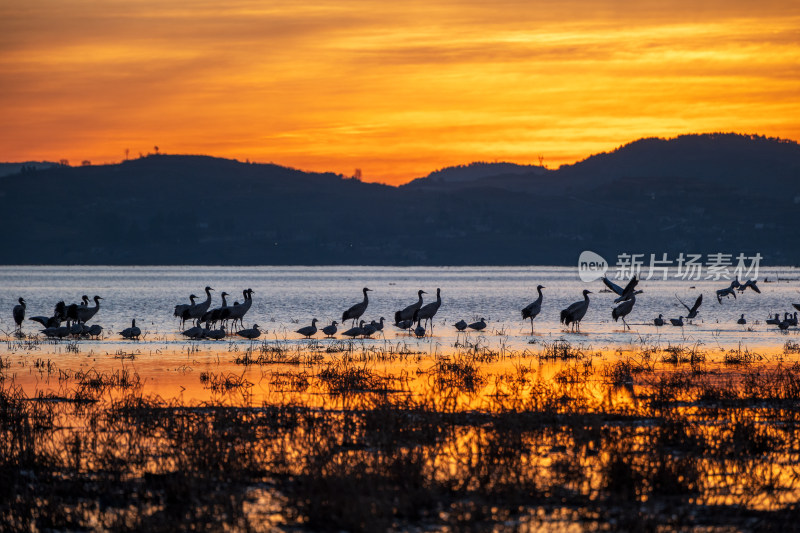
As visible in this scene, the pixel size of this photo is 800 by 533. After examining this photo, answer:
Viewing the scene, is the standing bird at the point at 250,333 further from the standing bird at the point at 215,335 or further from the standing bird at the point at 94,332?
the standing bird at the point at 94,332

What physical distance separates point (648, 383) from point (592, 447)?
6536 mm

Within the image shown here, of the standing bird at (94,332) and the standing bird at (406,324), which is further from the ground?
the standing bird at (406,324)

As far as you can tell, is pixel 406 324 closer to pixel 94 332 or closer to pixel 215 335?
pixel 215 335

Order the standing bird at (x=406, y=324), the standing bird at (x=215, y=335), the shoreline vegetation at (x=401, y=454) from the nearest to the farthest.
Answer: the shoreline vegetation at (x=401, y=454)
the standing bird at (x=215, y=335)
the standing bird at (x=406, y=324)

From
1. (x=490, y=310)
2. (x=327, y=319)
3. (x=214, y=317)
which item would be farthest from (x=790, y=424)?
(x=490, y=310)

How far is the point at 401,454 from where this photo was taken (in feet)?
35.0

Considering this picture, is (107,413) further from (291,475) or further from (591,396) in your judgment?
(591,396)

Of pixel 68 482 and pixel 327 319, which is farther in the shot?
pixel 327 319

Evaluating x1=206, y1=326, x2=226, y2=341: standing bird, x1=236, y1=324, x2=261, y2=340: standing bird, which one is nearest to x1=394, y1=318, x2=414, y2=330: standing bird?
x1=236, y1=324, x2=261, y2=340: standing bird

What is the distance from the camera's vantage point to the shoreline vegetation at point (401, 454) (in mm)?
8844

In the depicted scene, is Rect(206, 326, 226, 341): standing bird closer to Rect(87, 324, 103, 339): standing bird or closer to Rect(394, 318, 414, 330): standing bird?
Rect(87, 324, 103, 339): standing bird

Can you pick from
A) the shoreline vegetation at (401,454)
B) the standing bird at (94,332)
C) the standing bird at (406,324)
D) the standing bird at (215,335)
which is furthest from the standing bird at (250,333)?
the shoreline vegetation at (401,454)

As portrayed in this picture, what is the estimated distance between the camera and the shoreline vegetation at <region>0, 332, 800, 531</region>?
8.84 metres

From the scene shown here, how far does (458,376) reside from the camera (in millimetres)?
18625
